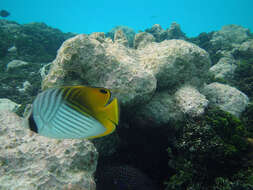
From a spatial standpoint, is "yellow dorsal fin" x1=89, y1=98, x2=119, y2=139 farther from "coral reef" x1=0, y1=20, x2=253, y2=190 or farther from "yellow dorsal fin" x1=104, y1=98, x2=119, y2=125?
"coral reef" x1=0, y1=20, x2=253, y2=190

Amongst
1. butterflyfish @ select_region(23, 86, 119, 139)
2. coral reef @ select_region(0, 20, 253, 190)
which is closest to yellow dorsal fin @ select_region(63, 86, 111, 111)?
butterflyfish @ select_region(23, 86, 119, 139)

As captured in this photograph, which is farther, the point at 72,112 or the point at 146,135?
the point at 146,135

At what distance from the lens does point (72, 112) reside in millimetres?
1073

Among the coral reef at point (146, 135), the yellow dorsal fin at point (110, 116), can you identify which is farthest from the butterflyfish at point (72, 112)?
the coral reef at point (146, 135)

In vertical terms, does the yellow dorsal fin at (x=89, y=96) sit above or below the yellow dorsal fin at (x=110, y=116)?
above

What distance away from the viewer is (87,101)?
1068 millimetres

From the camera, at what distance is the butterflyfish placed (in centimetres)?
105

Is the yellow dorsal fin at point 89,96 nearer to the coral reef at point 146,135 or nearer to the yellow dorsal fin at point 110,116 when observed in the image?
the yellow dorsal fin at point 110,116

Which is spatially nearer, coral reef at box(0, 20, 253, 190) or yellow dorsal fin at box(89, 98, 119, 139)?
yellow dorsal fin at box(89, 98, 119, 139)

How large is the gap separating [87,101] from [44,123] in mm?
313

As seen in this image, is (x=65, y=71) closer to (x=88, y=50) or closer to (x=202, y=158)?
(x=88, y=50)

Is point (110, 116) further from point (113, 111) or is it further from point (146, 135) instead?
point (146, 135)

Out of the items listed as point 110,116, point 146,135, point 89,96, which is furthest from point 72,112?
point 146,135

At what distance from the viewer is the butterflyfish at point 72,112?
1055mm
